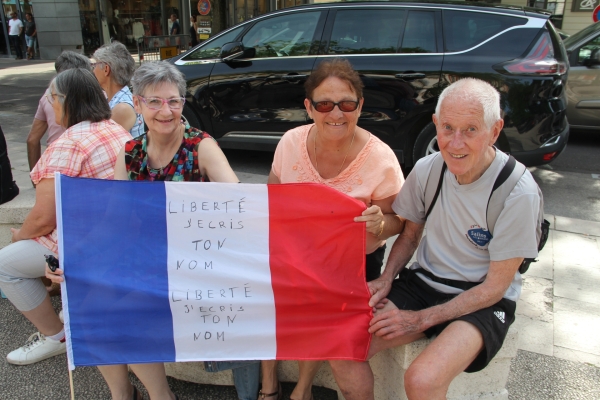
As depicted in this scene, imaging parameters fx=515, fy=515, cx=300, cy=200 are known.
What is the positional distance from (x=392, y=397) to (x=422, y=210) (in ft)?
2.87

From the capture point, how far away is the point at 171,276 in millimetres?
2201

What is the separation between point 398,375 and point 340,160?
3.35ft

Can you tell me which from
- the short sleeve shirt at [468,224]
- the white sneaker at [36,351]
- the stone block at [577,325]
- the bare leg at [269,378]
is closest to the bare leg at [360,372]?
the short sleeve shirt at [468,224]

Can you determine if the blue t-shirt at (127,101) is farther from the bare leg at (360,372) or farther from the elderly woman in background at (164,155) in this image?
the bare leg at (360,372)

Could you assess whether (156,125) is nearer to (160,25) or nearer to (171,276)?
(171,276)

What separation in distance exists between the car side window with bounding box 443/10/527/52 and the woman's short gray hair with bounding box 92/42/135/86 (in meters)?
3.04

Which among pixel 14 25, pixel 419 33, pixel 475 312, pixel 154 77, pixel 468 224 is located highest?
pixel 14 25

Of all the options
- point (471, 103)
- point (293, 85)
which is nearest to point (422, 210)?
point (471, 103)

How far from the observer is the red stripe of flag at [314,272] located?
2158mm

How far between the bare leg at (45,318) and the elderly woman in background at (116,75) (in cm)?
154

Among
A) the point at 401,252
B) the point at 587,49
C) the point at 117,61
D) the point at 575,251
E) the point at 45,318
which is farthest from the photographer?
the point at 587,49

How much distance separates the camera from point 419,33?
5.23 meters

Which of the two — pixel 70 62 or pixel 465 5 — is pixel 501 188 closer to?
pixel 70 62

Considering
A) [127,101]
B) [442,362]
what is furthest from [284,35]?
[442,362]
